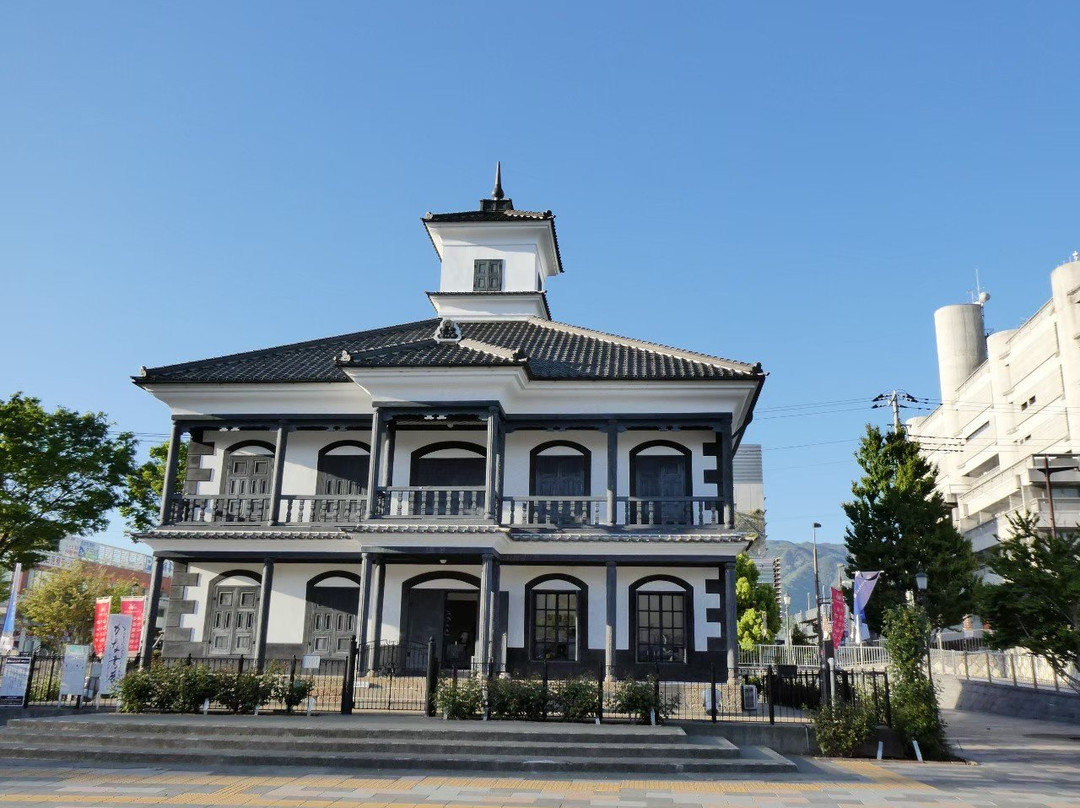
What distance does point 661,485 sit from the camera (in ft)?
76.8

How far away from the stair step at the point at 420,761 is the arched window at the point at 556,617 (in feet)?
27.7

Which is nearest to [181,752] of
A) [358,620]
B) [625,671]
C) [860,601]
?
[358,620]

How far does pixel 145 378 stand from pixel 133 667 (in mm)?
7472

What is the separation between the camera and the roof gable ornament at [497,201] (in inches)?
1221

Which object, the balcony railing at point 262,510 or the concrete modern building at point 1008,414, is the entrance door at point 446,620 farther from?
the concrete modern building at point 1008,414

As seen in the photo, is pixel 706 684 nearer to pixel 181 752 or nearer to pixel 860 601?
pixel 860 601

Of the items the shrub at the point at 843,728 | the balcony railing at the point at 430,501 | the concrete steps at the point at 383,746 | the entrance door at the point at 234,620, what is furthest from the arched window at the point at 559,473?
the shrub at the point at 843,728

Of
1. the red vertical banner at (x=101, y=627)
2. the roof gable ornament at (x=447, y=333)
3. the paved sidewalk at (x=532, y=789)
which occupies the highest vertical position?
the roof gable ornament at (x=447, y=333)

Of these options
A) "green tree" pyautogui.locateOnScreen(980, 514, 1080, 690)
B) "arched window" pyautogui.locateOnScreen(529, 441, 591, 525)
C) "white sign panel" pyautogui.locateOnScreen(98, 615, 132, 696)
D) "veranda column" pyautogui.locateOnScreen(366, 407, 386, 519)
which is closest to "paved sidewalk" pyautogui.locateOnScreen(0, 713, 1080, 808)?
"green tree" pyautogui.locateOnScreen(980, 514, 1080, 690)

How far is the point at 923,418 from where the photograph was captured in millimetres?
79500

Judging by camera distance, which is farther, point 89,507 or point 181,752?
point 89,507

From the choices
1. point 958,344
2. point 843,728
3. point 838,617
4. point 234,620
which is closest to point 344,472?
point 234,620

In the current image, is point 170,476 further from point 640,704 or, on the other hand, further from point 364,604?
point 640,704

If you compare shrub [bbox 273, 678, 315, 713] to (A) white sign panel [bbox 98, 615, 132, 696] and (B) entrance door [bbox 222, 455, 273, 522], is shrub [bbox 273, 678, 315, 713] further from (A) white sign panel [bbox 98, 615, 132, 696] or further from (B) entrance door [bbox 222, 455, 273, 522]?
(B) entrance door [bbox 222, 455, 273, 522]
